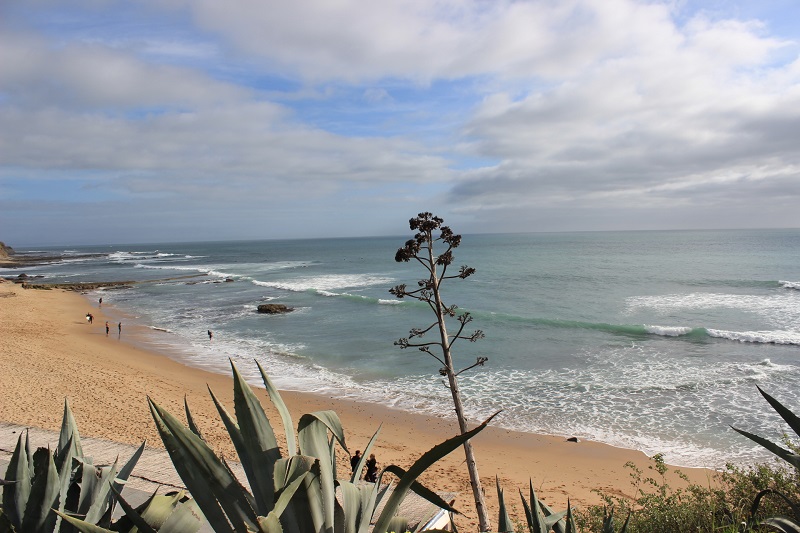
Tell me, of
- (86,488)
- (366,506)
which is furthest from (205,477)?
(86,488)

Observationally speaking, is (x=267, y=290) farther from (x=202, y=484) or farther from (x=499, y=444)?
(x=202, y=484)

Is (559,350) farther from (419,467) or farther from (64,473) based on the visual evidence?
(419,467)

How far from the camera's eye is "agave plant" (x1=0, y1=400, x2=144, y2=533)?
2.20 m

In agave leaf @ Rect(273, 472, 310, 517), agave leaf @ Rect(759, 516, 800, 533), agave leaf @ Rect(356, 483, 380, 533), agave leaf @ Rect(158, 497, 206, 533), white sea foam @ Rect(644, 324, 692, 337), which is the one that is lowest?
white sea foam @ Rect(644, 324, 692, 337)

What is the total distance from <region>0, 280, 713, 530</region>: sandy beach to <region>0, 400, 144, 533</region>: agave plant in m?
6.91

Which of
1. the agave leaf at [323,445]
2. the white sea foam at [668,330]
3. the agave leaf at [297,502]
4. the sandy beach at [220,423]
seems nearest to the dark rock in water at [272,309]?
the sandy beach at [220,423]

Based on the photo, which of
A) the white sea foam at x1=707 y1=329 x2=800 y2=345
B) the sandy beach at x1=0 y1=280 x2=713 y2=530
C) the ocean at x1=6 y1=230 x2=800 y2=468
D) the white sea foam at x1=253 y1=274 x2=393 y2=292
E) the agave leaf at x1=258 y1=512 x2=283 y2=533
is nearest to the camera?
the agave leaf at x1=258 y1=512 x2=283 y2=533

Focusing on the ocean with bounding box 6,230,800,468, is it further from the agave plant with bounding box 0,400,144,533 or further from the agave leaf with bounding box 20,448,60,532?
the agave leaf with bounding box 20,448,60,532

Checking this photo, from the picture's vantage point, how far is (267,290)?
152 feet

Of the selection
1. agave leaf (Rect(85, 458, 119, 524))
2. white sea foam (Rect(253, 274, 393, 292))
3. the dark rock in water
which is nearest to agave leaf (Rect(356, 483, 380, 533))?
agave leaf (Rect(85, 458, 119, 524))

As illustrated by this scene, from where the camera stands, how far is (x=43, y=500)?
2213 millimetres

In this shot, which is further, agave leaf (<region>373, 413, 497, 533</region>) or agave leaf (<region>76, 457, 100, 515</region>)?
agave leaf (<region>76, 457, 100, 515</region>)

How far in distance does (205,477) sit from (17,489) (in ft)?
5.19

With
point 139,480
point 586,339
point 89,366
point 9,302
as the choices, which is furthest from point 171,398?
point 9,302
